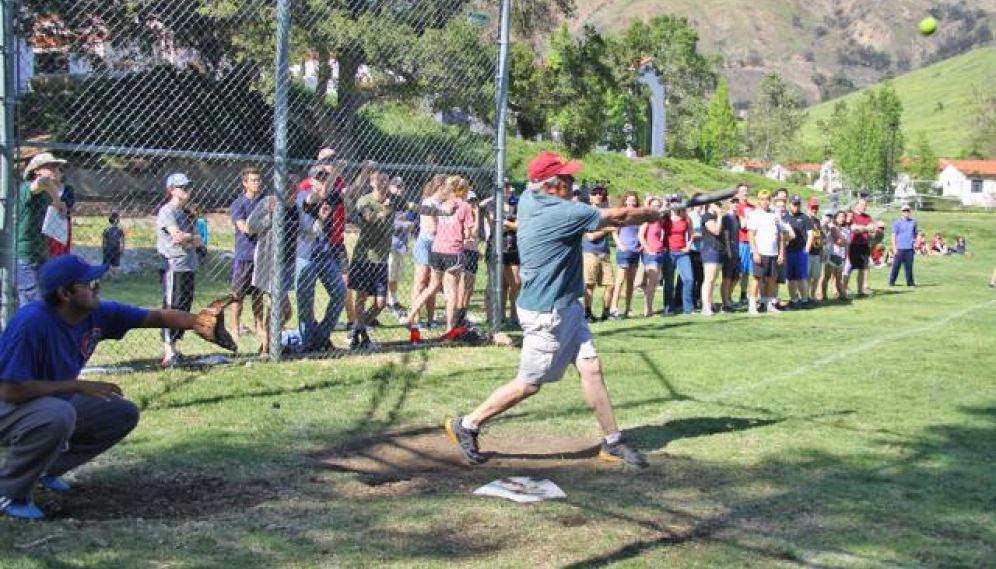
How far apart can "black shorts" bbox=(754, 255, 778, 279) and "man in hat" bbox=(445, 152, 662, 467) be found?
9972 mm

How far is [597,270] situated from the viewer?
582 inches

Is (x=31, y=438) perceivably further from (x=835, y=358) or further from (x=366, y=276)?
(x=835, y=358)

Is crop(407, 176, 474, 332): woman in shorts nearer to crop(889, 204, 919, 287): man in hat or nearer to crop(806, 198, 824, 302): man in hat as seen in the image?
crop(806, 198, 824, 302): man in hat

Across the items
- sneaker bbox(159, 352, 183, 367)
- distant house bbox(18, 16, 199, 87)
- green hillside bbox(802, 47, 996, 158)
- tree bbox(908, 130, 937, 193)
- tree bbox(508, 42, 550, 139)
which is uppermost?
green hillside bbox(802, 47, 996, 158)

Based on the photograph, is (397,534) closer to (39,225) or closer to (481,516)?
(481,516)

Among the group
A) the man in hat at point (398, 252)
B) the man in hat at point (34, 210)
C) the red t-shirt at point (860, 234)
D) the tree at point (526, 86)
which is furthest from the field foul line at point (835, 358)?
the tree at point (526, 86)

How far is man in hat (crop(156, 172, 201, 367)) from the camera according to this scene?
9.89 meters

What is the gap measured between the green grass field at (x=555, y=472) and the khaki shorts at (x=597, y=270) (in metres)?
3.17

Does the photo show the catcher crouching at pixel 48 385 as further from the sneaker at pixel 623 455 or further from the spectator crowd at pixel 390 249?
the sneaker at pixel 623 455

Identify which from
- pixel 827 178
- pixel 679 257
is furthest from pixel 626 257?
pixel 827 178

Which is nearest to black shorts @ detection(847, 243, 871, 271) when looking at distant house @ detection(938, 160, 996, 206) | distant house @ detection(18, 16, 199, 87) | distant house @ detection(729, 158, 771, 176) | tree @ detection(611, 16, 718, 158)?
distant house @ detection(18, 16, 199, 87)

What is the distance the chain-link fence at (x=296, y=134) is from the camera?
31.8 feet

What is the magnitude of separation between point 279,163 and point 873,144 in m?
78.3

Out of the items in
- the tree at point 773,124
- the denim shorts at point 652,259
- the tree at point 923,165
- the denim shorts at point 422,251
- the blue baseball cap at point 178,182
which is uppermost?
the tree at point 773,124
